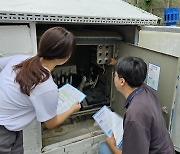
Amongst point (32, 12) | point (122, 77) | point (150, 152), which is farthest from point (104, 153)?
point (32, 12)

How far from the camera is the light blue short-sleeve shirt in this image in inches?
37.2

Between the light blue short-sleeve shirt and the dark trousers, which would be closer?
the light blue short-sleeve shirt

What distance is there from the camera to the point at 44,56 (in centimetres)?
96

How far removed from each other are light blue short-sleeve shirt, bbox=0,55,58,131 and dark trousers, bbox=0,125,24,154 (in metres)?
0.04

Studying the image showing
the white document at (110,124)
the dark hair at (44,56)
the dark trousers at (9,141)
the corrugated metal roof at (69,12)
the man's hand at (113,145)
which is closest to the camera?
the dark hair at (44,56)

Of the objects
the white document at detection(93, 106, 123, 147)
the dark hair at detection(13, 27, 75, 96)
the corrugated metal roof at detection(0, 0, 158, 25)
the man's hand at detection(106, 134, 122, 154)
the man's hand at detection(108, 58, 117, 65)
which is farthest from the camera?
the man's hand at detection(108, 58, 117, 65)

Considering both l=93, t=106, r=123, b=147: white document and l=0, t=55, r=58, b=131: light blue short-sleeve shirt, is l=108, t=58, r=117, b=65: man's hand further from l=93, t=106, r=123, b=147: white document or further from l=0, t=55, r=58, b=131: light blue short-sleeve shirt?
l=0, t=55, r=58, b=131: light blue short-sleeve shirt

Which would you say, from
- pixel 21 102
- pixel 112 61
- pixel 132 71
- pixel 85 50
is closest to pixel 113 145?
pixel 132 71

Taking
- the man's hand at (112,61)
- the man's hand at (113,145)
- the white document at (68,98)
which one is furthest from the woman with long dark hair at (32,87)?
the man's hand at (112,61)

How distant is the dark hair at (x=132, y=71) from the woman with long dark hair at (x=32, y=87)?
28 cm

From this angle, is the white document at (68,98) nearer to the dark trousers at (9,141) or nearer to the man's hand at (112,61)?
the dark trousers at (9,141)

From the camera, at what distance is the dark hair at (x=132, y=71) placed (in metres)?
1.01

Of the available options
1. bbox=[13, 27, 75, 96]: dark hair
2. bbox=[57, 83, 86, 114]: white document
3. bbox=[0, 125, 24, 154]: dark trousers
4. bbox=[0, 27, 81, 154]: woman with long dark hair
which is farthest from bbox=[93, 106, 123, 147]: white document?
bbox=[13, 27, 75, 96]: dark hair

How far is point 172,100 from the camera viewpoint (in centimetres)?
128
